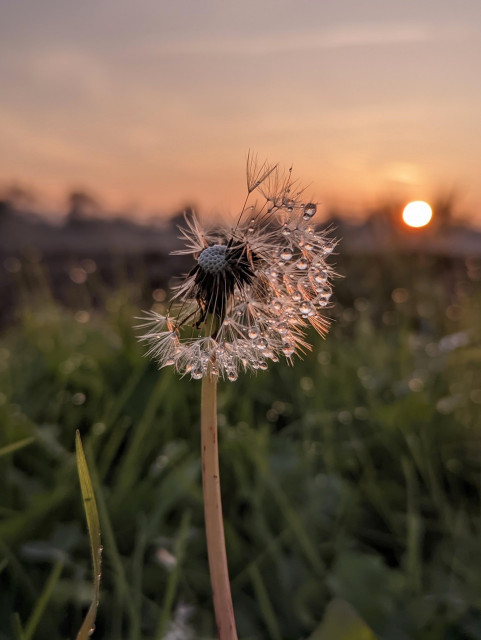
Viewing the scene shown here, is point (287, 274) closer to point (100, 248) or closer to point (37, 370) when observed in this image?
point (37, 370)

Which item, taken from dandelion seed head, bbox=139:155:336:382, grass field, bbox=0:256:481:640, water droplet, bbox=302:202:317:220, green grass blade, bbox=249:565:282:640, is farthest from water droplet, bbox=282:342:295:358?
green grass blade, bbox=249:565:282:640

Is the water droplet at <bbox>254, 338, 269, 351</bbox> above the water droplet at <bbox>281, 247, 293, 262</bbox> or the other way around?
the other way around

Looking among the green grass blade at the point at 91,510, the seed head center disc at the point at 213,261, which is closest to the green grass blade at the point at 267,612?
the green grass blade at the point at 91,510

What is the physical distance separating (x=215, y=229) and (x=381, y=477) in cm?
151

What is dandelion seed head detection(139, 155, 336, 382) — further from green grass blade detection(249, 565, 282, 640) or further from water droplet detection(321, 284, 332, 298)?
green grass blade detection(249, 565, 282, 640)

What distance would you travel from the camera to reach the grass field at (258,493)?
137 cm

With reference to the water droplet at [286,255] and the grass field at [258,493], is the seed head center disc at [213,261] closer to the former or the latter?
the water droplet at [286,255]

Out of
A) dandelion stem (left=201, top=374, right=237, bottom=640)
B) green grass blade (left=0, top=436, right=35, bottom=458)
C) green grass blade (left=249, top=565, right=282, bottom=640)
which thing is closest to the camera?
dandelion stem (left=201, top=374, right=237, bottom=640)

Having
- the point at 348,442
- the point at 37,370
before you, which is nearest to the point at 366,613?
the point at 348,442

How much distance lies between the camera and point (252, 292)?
2.14 feet

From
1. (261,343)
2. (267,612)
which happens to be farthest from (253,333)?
(267,612)

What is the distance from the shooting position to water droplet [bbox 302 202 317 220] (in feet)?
2.22

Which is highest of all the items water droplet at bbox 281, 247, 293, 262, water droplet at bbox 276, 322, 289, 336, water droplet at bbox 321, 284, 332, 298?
water droplet at bbox 281, 247, 293, 262

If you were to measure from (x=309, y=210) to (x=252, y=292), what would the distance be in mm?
107
